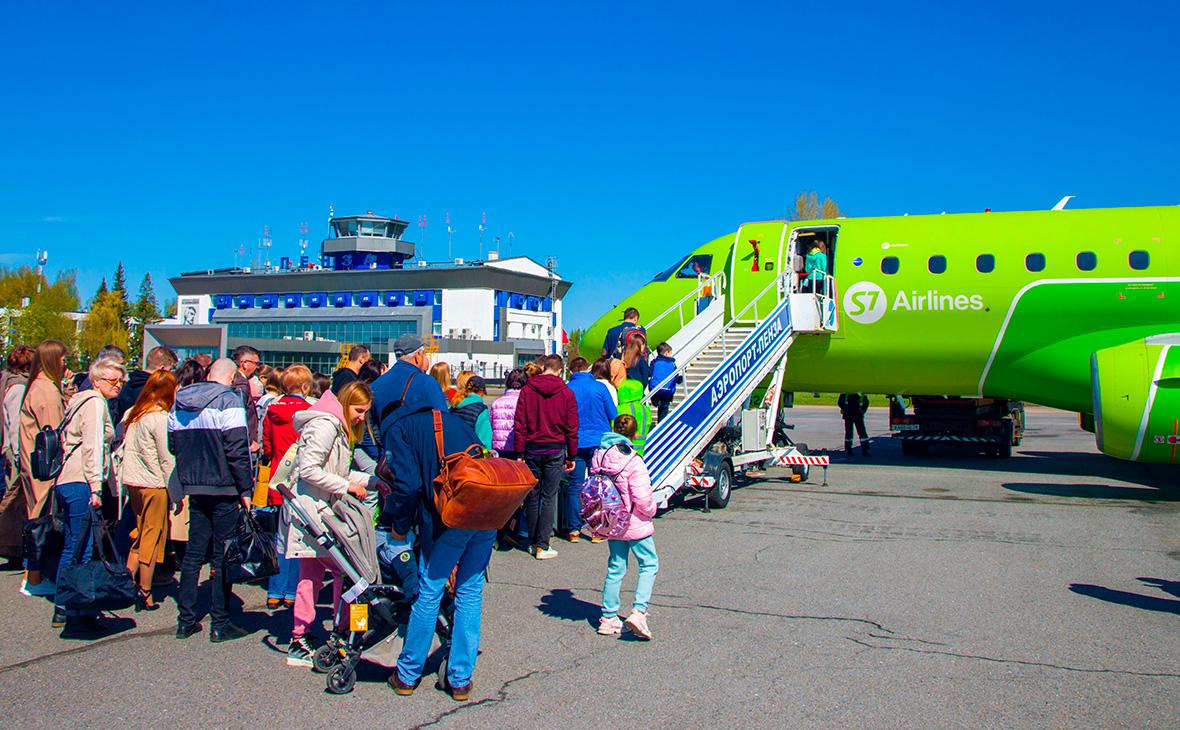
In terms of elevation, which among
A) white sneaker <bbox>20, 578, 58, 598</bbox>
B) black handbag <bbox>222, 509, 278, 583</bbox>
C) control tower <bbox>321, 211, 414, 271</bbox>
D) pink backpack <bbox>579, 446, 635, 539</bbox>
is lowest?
white sneaker <bbox>20, 578, 58, 598</bbox>

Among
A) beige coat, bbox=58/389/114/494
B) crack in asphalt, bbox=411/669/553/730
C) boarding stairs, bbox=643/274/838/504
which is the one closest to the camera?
crack in asphalt, bbox=411/669/553/730

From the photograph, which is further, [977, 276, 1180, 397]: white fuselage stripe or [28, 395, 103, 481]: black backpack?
[977, 276, 1180, 397]: white fuselage stripe

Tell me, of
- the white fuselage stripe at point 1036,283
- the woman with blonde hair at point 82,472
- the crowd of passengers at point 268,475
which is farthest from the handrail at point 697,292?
the woman with blonde hair at point 82,472

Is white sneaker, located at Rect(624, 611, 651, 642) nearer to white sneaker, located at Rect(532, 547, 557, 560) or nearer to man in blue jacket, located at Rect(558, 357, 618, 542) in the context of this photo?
white sneaker, located at Rect(532, 547, 557, 560)

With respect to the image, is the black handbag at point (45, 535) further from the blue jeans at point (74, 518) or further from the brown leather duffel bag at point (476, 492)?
the brown leather duffel bag at point (476, 492)

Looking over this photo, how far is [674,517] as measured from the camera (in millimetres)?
10750

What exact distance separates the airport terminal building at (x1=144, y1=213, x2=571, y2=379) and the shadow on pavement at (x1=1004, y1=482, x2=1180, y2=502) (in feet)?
206

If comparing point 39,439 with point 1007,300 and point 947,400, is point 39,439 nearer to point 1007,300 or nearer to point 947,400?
point 1007,300

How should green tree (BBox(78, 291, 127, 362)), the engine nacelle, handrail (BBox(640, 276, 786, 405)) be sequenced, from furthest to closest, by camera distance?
green tree (BBox(78, 291, 127, 362)) → the engine nacelle → handrail (BBox(640, 276, 786, 405))

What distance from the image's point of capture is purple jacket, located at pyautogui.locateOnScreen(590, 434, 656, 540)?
6.10 metres

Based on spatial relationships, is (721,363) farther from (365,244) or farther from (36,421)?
(365,244)

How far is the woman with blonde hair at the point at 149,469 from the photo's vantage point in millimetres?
6566

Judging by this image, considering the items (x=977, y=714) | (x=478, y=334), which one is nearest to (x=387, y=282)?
(x=478, y=334)

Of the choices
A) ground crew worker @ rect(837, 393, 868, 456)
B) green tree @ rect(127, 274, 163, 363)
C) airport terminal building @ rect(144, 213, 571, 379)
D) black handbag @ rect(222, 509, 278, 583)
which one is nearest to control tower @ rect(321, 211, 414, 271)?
airport terminal building @ rect(144, 213, 571, 379)
